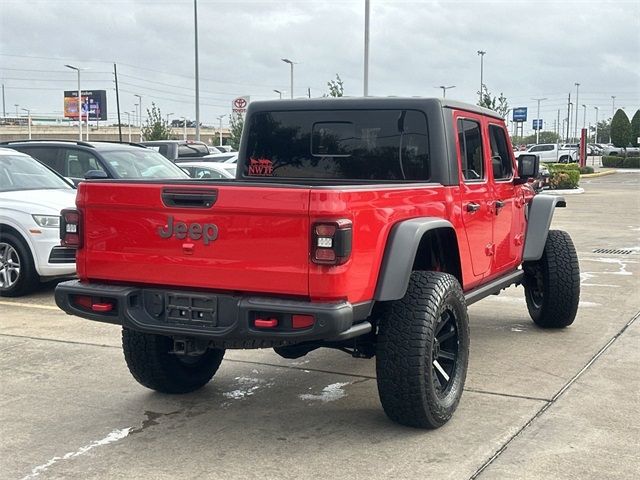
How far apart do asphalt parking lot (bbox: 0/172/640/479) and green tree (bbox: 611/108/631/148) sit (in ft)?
192

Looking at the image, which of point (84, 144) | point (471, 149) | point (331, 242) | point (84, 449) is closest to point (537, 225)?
point (471, 149)

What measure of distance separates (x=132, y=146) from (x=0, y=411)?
7044 millimetres

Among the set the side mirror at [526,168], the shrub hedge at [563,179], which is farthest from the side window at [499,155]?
the shrub hedge at [563,179]

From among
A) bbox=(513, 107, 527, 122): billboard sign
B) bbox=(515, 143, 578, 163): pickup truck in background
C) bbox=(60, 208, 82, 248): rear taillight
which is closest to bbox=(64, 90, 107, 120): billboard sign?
bbox=(513, 107, 527, 122): billboard sign

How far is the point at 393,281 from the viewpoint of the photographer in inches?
167

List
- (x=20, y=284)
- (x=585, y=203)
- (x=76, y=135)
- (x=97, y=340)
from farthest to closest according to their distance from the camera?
1. (x=76, y=135)
2. (x=585, y=203)
3. (x=20, y=284)
4. (x=97, y=340)

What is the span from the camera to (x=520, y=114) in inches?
3054

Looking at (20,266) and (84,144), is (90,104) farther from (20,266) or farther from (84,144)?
(20,266)

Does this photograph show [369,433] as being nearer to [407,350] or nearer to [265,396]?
[407,350]

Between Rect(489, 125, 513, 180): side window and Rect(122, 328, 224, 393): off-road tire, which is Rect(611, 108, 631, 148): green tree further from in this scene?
Rect(122, 328, 224, 393): off-road tire

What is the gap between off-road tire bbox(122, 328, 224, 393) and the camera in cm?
505

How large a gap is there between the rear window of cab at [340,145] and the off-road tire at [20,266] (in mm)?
3635

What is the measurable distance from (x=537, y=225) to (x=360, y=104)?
214cm

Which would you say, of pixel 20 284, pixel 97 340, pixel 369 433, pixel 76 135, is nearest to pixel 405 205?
pixel 369 433
